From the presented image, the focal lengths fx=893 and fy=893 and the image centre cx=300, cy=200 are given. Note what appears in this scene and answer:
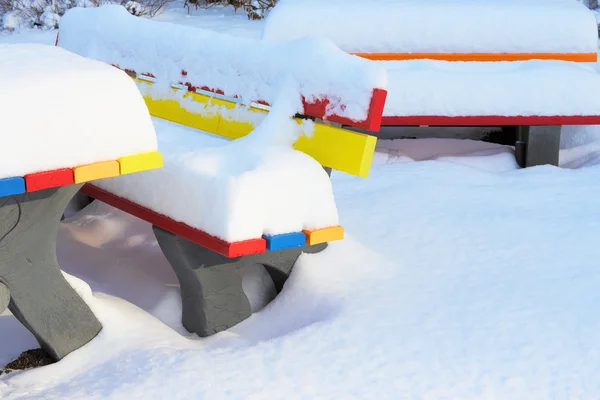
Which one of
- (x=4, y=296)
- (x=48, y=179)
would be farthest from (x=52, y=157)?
(x=4, y=296)

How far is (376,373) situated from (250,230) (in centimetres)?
56

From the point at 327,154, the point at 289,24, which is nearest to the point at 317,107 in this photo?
the point at 327,154

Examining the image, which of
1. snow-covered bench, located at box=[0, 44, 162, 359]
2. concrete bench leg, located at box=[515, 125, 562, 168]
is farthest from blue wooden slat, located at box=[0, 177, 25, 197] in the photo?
concrete bench leg, located at box=[515, 125, 562, 168]

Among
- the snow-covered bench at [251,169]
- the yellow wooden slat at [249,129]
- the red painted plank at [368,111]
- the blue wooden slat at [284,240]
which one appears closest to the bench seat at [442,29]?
the yellow wooden slat at [249,129]

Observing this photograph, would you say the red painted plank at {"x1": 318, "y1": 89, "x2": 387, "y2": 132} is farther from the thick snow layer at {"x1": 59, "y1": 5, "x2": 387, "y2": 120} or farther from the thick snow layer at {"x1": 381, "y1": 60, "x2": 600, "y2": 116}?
the thick snow layer at {"x1": 381, "y1": 60, "x2": 600, "y2": 116}

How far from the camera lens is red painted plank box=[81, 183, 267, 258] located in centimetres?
263

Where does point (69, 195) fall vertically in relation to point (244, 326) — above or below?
above

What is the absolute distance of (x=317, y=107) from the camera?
311 cm

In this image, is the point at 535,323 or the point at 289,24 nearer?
the point at 535,323

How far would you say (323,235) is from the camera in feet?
9.16

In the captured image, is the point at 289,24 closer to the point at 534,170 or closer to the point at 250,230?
the point at 534,170

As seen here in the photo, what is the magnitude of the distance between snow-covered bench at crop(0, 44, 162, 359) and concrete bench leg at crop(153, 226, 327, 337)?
1.04 feet

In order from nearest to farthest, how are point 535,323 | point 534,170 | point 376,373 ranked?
1. point 376,373
2. point 535,323
3. point 534,170

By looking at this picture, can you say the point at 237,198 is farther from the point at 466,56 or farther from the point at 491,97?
the point at 466,56
